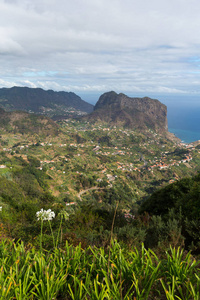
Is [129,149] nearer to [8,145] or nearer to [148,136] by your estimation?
[148,136]

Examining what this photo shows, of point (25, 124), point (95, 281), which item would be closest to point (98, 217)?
point (95, 281)

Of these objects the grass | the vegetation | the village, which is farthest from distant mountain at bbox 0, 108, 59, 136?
the grass

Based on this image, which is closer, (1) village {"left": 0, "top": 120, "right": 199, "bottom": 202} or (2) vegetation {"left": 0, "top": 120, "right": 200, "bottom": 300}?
(2) vegetation {"left": 0, "top": 120, "right": 200, "bottom": 300}

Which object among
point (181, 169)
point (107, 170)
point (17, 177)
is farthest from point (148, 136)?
point (17, 177)

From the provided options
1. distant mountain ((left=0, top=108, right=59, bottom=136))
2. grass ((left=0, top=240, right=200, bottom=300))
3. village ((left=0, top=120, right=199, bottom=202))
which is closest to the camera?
grass ((left=0, top=240, right=200, bottom=300))

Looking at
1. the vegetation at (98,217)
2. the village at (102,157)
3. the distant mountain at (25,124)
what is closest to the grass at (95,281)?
the vegetation at (98,217)

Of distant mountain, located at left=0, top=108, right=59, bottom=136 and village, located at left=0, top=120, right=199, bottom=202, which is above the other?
distant mountain, located at left=0, top=108, right=59, bottom=136

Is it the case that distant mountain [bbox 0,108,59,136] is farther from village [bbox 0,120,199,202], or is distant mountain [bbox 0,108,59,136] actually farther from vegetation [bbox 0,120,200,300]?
village [bbox 0,120,199,202]

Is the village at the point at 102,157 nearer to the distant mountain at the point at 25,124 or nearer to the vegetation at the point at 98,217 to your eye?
the vegetation at the point at 98,217
